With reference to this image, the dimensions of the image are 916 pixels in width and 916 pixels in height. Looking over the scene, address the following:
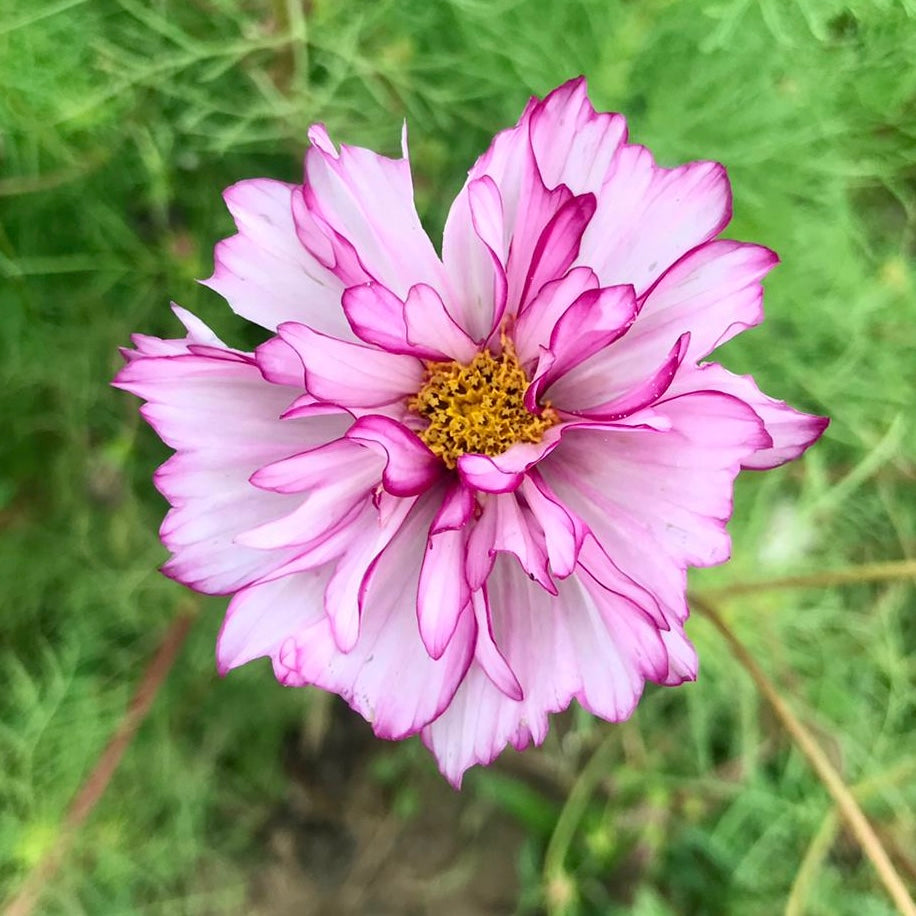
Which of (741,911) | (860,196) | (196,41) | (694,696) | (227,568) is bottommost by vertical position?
(741,911)

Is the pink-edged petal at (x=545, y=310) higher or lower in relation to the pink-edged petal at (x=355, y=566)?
higher

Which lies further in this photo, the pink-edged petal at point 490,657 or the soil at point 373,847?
the soil at point 373,847

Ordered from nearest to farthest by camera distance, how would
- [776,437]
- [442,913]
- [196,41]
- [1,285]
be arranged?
[776,437]
[196,41]
[1,285]
[442,913]

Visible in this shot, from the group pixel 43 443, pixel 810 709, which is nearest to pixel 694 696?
pixel 810 709

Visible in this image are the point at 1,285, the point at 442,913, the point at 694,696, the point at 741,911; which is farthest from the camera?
the point at 442,913

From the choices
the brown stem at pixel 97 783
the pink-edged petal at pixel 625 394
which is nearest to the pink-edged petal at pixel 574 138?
the pink-edged petal at pixel 625 394

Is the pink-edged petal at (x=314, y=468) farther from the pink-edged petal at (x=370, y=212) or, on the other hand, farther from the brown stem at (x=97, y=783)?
the brown stem at (x=97, y=783)

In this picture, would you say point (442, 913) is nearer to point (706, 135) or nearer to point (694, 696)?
point (694, 696)
